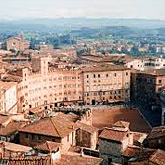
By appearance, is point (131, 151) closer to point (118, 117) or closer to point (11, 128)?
point (11, 128)

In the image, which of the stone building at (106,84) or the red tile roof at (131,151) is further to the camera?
the stone building at (106,84)

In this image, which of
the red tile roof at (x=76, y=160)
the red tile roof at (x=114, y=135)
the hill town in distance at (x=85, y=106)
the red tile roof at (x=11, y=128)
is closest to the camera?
the red tile roof at (x=76, y=160)

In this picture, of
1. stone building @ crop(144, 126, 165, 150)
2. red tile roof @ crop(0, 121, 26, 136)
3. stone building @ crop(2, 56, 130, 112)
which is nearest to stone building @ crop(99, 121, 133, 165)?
stone building @ crop(144, 126, 165, 150)

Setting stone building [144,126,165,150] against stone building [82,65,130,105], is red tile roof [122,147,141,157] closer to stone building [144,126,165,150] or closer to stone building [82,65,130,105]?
stone building [144,126,165,150]

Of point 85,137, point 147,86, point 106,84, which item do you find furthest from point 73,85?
point 85,137

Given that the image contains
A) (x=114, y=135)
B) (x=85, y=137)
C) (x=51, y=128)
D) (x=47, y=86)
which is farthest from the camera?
(x=47, y=86)

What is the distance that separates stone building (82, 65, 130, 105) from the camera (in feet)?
383

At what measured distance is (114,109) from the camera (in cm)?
10375

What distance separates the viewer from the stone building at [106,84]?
117 meters

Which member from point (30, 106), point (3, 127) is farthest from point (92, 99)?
point (3, 127)

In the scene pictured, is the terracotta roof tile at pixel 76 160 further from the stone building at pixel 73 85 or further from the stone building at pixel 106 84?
the stone building at pixel 106 84

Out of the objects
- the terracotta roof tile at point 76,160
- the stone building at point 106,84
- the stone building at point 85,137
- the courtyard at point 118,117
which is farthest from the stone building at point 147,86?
the terracotta roof tile at point 76,160

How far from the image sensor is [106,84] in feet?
Result: 388

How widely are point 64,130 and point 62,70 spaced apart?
215ft
